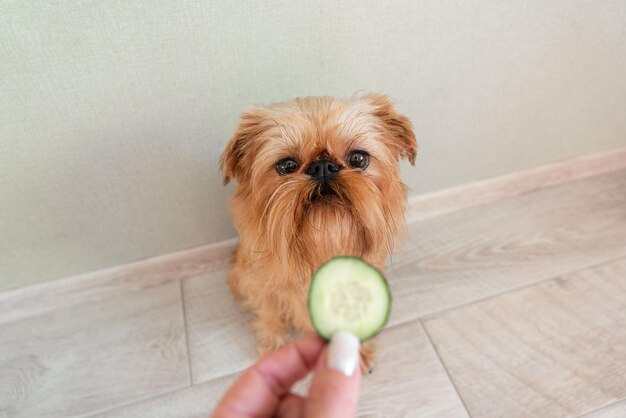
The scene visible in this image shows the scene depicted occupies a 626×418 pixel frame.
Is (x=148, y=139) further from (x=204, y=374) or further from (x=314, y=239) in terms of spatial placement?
(x=204, y=374)

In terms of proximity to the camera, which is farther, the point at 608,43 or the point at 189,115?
the point at 608,43

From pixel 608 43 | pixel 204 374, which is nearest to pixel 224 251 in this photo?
pixel 204 374

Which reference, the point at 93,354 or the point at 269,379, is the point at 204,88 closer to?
the point at 269,379

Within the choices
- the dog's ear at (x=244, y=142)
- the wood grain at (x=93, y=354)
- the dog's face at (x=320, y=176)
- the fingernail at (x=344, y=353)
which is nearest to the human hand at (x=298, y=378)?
the fingernail at (x=344, y=353)

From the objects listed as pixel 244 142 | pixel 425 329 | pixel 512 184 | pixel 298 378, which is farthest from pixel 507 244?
pixel 298 378

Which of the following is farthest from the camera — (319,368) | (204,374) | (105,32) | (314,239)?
(204,374)

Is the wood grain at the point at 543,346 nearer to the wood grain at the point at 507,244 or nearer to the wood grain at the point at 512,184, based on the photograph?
the wood grain at the point at 507,244

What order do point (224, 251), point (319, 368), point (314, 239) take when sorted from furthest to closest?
point (224, 251) < point (314, 239) < point (319, 368)
